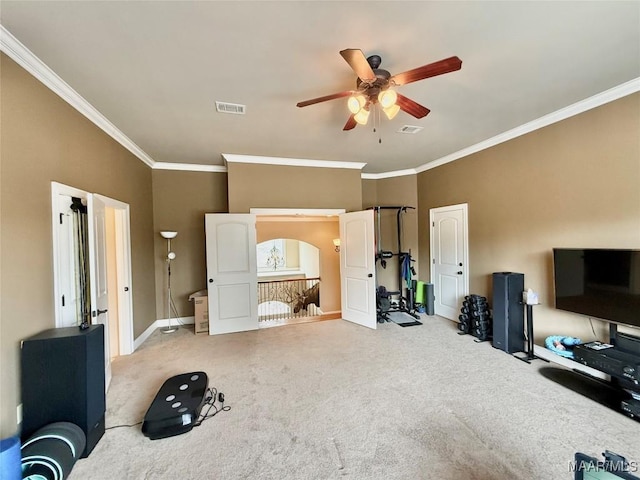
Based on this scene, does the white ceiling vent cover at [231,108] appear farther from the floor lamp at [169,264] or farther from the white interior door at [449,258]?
the white interior door at [449,258]

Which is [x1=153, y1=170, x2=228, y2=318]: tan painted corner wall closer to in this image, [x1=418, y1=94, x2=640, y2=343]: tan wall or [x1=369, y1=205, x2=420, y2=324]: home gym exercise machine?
[x1=369, y1=205, x2=420, y2=324]: home gym exercise machine

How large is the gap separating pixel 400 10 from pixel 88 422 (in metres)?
3.55

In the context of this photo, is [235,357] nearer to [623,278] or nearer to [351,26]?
[351,26]

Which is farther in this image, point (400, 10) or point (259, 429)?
point (259, 429)

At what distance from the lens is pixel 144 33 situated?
1858 millimetres

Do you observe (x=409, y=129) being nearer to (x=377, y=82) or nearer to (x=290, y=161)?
(x=377, y=82)

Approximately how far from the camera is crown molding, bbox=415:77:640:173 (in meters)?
2.64

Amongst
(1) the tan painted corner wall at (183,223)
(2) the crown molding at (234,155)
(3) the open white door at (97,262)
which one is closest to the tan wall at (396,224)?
(2) the crown molding at (234,155)

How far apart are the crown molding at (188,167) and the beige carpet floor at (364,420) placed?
319 centimetres

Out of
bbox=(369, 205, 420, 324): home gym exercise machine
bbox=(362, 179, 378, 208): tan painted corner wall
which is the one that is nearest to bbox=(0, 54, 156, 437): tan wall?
bbox=(369, 205, 420, 324): home gym exercise machine

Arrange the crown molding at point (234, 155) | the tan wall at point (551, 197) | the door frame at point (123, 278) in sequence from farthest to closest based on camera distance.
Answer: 1. the door frame at point (123, 278)
2. the tan wall at point (551, 197)
3. the crown molding at point (234, 155)

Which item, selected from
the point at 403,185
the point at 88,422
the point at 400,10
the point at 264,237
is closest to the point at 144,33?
the point at 400,10

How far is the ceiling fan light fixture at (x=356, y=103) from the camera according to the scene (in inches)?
85.4

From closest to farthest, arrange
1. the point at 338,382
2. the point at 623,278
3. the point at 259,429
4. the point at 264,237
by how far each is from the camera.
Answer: the point at 259,429 < the point at 623,278 < the point at 338,382 < the point at 264,237
